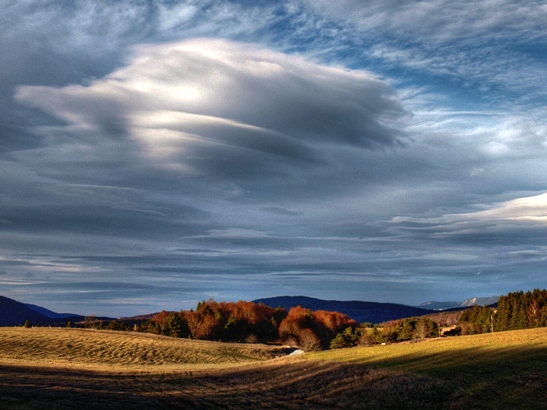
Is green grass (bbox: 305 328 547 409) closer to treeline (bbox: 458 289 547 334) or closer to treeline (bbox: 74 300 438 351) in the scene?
treeline (bbox: 74 300 438 351)

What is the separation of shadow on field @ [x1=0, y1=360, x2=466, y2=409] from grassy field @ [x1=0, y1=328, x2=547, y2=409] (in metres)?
0.07

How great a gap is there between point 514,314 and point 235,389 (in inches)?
4665

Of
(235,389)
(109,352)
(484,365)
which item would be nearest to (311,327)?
(109,352)

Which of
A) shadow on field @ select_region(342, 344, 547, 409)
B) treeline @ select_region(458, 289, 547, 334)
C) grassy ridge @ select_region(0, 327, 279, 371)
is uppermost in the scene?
treeline @ select_region(458, 289, 547, 334)

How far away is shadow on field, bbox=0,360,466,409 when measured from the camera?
33.6 m

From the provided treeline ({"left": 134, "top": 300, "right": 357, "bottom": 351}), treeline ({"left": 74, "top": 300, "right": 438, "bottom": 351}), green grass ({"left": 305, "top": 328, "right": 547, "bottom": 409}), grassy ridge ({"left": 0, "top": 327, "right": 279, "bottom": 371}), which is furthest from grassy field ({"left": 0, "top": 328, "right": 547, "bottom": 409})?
treeline ({"left": 134, "top": 300, "right": 357, "bottom": 351})

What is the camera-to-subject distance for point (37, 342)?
285 feet

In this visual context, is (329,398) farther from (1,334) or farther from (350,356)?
(1,334)

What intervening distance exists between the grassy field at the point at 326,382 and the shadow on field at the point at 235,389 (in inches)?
2.7

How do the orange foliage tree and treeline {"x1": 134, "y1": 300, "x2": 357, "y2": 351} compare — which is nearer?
treeline {"x1": 134, "y1": 300, "x2": 357, "y2": 351}

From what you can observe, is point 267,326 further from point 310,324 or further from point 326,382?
point 326,382

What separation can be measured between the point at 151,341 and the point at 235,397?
67.9 meters

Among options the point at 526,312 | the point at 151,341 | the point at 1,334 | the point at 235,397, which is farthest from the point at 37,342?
the point at 526,312

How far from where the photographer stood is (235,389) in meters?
44.8
